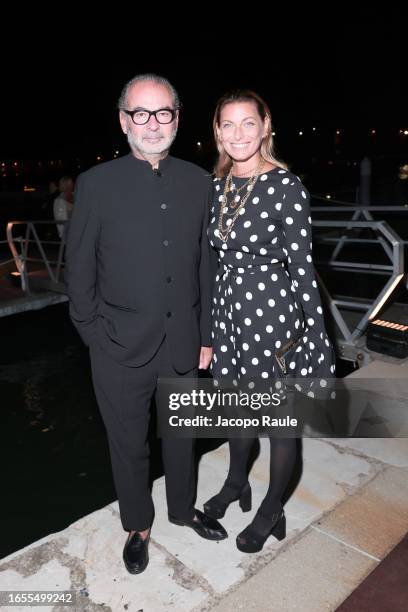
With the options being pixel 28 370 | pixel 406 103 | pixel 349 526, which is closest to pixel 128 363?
pixel 349 526

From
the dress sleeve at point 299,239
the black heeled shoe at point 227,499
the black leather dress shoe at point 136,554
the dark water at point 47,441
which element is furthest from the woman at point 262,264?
the dark water at point 47,441

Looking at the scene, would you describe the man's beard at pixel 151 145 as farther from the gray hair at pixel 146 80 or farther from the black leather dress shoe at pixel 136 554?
the black leather dress shoe at pixel 136 554

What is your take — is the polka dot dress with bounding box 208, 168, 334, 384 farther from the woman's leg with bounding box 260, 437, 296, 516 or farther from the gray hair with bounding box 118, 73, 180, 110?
the gray hair with bounding box 118, 73, 180, 110

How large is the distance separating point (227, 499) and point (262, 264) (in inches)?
42.8

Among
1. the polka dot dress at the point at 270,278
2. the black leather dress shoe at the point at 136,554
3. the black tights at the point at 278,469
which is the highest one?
the polka dot dress at the point at 270,278

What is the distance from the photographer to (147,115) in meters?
1.76

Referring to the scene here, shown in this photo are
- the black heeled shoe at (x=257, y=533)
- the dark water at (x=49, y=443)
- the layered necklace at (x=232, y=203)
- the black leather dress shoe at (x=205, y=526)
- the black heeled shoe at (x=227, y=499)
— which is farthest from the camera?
the dark water at (x=49, y=443)

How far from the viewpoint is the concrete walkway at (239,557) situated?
183cm

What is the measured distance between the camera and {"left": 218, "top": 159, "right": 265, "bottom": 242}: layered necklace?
190 cm

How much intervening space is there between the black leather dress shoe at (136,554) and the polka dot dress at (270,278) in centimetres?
76

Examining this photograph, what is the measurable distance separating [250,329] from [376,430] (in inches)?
58.4

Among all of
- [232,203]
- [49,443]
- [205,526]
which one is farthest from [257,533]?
[49,443]

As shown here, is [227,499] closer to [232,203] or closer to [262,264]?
[262,264]

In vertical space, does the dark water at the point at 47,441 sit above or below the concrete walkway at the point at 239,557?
below
